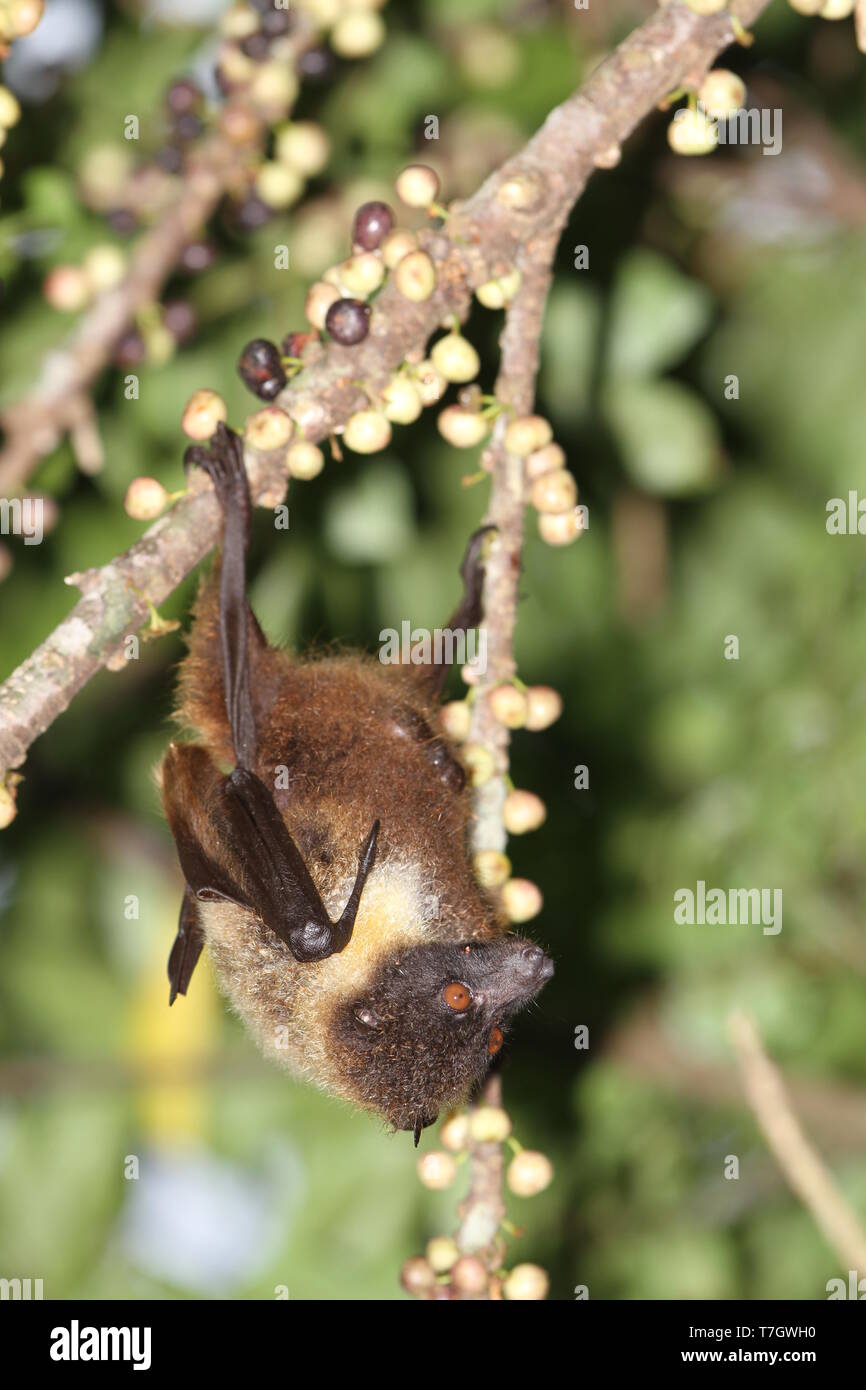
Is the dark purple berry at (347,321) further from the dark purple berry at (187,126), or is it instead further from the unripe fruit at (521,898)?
the dark purple berry at (187,126)

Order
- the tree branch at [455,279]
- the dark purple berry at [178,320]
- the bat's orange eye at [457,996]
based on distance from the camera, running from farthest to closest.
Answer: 1. the dark purple berry at [178,320]
2. the bat's orange eye at [457,996]
3. the tree branch at [455,279]

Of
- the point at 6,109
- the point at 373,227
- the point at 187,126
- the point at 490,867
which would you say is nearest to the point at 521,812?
the point at 490,867

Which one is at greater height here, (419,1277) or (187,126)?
(187,126)

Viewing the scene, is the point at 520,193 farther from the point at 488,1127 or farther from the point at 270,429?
the point at 488,1127

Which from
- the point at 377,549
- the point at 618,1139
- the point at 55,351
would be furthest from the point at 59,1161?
the point at 55,351

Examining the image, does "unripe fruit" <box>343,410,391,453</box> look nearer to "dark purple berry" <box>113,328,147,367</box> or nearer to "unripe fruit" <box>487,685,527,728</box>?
"unripe fruit" <box>487,685,527,728</box>

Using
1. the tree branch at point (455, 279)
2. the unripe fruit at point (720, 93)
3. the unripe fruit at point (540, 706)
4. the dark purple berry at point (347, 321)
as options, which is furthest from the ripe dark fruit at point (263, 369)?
the unripe fruit at point (720, 93)
